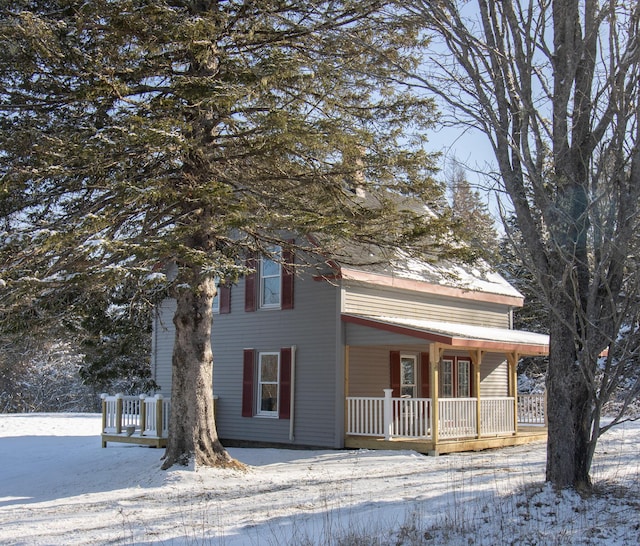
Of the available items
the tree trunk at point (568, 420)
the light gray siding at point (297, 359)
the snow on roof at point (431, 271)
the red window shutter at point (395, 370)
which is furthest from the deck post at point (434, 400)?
the tree trunk at point (568, 420)

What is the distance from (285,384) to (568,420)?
10.2 metres

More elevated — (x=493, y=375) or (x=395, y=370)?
(x=395, y=370)

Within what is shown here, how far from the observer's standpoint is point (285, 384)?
18.1 m

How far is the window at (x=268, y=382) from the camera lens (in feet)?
61.4

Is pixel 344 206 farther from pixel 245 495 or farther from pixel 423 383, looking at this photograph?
pixel 423 383

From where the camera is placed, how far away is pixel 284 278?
18594mm

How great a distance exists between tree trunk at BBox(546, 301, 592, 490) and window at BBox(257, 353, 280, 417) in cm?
1047

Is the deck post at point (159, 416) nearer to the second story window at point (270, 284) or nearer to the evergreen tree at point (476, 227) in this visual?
the second story window at point (270, 284)

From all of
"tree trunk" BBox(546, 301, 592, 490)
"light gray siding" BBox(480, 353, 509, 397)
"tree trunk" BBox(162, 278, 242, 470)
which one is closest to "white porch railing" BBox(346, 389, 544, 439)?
"light gray siding" BBox(480, 353, 509, 397)

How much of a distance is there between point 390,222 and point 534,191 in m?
4.70

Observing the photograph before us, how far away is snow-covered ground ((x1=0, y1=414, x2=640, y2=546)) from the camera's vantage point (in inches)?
302

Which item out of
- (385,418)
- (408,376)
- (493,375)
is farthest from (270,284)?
(493,375)

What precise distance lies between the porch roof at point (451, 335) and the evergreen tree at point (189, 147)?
86.5 inches

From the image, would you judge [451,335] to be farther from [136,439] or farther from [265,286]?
[136,439]
